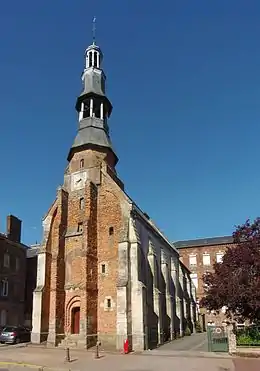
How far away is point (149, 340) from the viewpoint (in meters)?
27.7

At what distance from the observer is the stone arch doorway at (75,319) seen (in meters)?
28.0

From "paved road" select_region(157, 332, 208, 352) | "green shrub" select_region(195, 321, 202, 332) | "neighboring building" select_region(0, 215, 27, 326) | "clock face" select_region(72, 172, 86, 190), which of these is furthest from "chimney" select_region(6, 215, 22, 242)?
"green shrub" select_region(195, 321, 202, 332)

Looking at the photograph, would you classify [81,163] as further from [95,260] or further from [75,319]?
[75,319]

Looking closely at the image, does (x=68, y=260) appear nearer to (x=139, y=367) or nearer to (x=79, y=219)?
(x=79, y=219)

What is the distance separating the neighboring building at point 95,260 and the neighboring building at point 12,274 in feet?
35.3

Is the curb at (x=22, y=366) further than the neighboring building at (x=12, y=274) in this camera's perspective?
No

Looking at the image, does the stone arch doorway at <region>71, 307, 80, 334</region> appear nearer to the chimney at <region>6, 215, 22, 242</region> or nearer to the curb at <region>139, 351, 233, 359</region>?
the curb at <region>139, 351, 233, 359</region>

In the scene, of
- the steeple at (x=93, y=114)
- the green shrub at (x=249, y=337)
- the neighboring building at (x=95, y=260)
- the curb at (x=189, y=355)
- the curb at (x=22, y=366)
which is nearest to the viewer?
the curb at (x=22, y=366)

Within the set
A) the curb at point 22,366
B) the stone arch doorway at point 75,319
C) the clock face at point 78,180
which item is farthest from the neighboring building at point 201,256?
the curb at point 22,366

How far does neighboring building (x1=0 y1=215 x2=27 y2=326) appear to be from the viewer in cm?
3860

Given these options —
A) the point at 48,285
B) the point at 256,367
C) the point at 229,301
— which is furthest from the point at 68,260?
the point at 256,367

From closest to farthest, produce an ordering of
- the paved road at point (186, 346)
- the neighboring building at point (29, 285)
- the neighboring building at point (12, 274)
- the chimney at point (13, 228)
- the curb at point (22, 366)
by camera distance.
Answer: the curb at point (22, 366) → the paved road at point (186, 346) → the neighboring building at point (12, 274) → the chimney at point (13, 228) → the neighboring building at point (29, 285)

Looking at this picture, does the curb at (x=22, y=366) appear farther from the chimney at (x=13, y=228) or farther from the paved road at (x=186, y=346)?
the chimney at (x=13, y=228)

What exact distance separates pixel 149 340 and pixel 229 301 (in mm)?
8393
